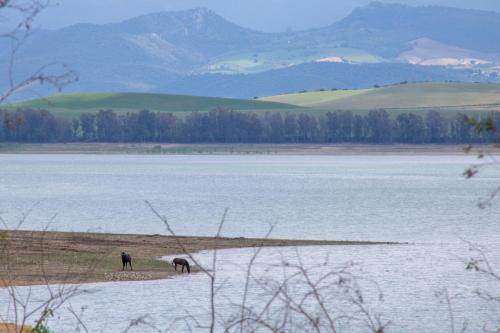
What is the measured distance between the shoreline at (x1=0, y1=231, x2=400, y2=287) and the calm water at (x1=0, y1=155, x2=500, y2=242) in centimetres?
539

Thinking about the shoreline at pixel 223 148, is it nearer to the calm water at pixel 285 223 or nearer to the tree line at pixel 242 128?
the tree line at pixel 242 128

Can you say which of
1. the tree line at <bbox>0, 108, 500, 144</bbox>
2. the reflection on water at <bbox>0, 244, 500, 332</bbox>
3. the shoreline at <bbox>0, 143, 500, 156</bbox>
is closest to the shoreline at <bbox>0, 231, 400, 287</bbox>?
the reflection on water at <bbox>0, 244, 500, 332</bbox>

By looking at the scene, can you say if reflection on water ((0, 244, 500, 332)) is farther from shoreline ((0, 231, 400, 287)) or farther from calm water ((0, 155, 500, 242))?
calm water ((0, 155, 500, 242))

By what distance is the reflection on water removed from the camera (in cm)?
2323

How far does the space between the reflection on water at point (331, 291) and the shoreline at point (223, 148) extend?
125 m

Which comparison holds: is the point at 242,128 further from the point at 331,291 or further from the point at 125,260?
the point at 331,291

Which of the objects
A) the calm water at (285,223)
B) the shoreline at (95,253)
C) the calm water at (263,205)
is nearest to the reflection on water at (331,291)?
the calm water at (285,223)

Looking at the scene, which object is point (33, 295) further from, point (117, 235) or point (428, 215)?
point (428, 215)

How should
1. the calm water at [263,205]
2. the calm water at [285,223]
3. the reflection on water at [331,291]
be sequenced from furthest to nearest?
1. the calm water at [263,205]
2. the calm water at [285,223]
3. the reflection on water at [331,291]

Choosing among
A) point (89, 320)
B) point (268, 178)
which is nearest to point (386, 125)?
point (268, 178)

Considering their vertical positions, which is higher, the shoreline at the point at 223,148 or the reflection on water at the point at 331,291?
the reflection on water at the point at 331,291

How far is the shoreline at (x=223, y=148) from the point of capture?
167 metres

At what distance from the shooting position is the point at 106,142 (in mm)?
175750

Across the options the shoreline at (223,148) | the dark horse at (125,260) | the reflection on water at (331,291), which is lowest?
the shoreline at (223,148)
